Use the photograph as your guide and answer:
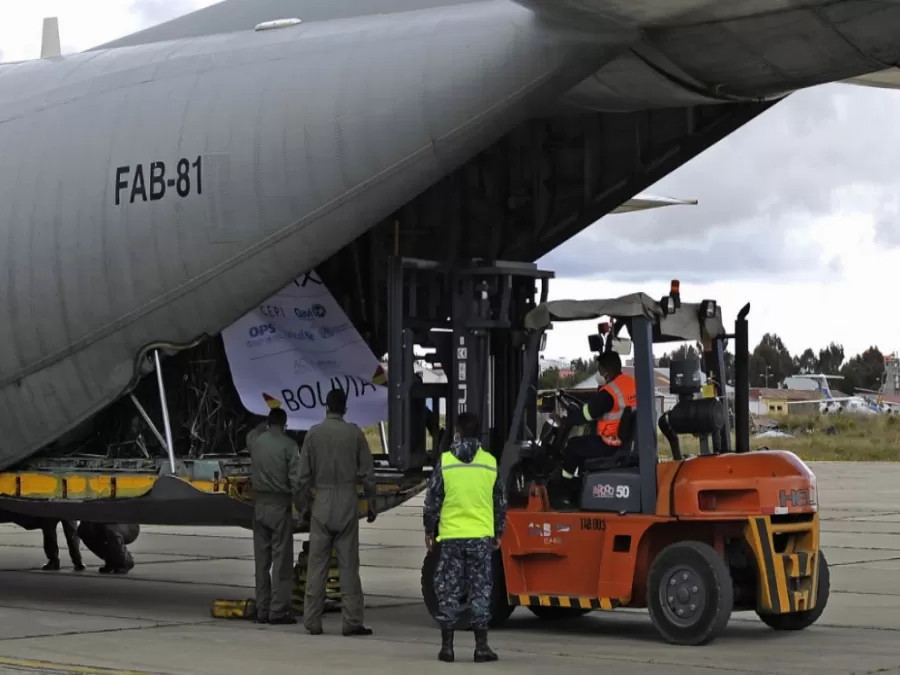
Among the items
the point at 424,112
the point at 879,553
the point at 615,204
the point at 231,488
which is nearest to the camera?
the point at 424,112

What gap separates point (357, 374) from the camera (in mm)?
14344

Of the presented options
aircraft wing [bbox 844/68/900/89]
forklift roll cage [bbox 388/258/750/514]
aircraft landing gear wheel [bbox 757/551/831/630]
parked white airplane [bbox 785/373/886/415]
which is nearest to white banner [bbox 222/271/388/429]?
forklift roll cage [bbox 388/258/750/514]

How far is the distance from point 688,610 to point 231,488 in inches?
161

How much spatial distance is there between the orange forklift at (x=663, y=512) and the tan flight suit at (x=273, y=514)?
1.27 meters

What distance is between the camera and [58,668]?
10.2 meters

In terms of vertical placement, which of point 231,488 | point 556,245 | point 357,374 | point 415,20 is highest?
point 415,20

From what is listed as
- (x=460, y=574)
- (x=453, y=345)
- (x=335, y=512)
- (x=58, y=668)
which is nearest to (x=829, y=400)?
(x=453, y=345)

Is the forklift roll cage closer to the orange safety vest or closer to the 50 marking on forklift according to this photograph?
the orange safety vest

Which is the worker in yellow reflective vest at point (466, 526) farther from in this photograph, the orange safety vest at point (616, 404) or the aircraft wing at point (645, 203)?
the aircraft wing at point (645, 203)

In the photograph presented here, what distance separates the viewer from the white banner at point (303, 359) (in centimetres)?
1388

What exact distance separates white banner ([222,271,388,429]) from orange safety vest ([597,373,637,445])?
3.14 metres

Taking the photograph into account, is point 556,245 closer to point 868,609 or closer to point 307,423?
point 307,423

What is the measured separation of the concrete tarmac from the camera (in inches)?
404

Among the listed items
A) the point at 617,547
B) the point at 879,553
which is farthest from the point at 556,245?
the point at 879,553
